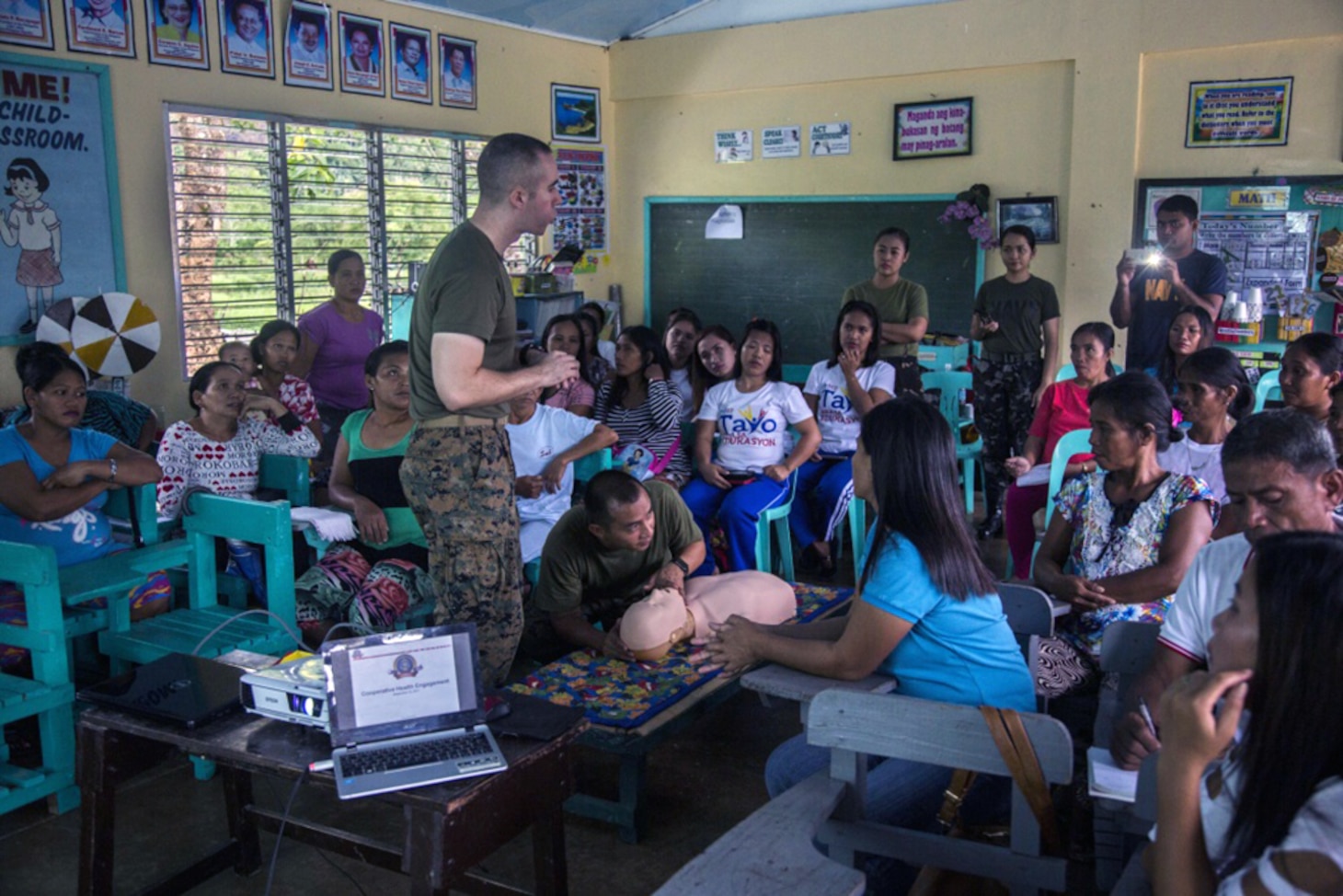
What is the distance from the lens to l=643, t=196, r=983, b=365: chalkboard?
7.31 meters

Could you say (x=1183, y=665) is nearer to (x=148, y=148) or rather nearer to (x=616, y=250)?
(x=148, y=148)

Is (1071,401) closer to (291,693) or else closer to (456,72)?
(291,693)

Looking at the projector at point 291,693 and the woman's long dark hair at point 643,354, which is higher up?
the woman's long dark hair at point 643,354

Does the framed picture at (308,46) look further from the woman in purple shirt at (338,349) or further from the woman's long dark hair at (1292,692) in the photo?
the woman's long dark hair at (1292,692)

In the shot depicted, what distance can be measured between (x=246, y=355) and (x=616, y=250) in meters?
4.13

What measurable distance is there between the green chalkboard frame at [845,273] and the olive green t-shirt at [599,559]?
4.06m

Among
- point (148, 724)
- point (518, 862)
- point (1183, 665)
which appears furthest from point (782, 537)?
point (148, 724)

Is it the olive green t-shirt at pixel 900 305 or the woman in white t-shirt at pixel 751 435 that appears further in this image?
the olive green t-shirt at pixel 900 305

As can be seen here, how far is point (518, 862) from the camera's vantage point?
282 cm

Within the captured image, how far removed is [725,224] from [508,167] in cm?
548

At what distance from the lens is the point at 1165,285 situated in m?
5.66

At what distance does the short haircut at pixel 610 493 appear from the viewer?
335 cm

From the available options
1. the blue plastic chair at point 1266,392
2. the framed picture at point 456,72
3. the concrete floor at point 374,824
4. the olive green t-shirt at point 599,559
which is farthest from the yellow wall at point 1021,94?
the concrete floor at point 374,824

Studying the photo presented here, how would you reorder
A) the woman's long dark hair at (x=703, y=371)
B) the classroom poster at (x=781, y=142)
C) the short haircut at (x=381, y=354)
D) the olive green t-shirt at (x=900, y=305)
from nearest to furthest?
the short haircut at (x=381, y=354), the woman's long dark hair at (x=703, y=371), the olive green t-shirt at (x=900, y=305), the classroom poster at (x=781, y=142)
